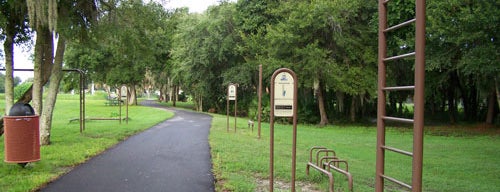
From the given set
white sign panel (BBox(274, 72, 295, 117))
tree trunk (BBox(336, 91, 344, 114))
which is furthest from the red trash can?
tree trunk (BBox(336, 91, 344, 114))

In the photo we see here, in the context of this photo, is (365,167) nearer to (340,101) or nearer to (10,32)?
(10,32)

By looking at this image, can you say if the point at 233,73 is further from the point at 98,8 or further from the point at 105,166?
the point at 105,166

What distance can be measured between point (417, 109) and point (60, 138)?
12.3m

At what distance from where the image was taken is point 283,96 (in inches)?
220

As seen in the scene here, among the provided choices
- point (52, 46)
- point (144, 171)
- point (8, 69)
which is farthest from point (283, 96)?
point (8, 69)

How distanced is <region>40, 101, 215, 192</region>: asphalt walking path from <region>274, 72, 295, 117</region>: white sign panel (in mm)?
1759

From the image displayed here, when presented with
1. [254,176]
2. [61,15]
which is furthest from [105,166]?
[61,15]

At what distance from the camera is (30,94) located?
12.2 meters

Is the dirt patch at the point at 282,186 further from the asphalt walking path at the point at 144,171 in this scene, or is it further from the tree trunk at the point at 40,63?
the tree trunk at the point at 40,63

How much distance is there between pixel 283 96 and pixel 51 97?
8238mm

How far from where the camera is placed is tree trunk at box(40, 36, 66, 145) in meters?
11.3

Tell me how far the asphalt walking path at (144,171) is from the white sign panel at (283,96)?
5.77ft

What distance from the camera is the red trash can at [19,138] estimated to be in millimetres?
7258

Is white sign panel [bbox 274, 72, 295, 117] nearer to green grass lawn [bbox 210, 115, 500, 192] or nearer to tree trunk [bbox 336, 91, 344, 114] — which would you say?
green grass lawn [bbox 210, 115, 500, 192]
